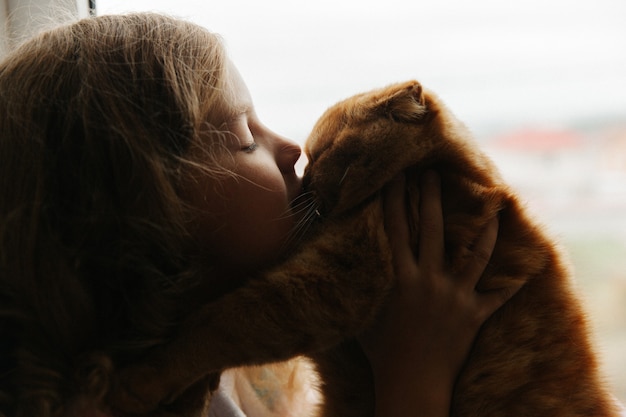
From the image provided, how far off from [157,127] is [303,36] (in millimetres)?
639

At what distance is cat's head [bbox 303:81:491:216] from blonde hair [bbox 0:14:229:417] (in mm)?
294

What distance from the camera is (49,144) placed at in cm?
100

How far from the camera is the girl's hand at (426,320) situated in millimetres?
1114

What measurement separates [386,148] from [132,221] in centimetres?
53

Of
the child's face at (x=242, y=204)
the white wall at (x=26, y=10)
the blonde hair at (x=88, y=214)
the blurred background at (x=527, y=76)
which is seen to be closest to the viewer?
the blonde hair at (x=88, y=214)

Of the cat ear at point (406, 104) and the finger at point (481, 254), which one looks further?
the cat ear at point (406, 104)

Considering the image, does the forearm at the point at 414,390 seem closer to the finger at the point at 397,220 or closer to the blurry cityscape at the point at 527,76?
the finger at the point at 397,220

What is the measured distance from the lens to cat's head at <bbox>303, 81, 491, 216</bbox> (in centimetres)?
124

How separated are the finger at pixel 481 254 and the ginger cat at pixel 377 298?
0.02 m

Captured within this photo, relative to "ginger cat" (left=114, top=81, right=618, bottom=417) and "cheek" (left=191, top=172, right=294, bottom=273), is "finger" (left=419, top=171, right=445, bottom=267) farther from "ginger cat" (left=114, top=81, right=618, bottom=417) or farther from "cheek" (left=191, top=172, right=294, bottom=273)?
"cheek" (left=191, top=172, right=294, bottom=273)

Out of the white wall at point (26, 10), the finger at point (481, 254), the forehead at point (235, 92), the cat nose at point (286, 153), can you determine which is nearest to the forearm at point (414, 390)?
the finger at point (481, 254)

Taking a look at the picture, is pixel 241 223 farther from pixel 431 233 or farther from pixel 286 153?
pixel 431 233

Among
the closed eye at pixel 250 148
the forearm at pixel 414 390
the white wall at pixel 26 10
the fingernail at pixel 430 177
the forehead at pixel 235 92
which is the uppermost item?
the white wall at pixel 26 10

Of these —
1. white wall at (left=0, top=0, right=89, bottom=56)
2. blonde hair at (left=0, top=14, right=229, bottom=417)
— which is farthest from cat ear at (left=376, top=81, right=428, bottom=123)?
white wall at (left=0, top=0, right=89, bottom=56)
